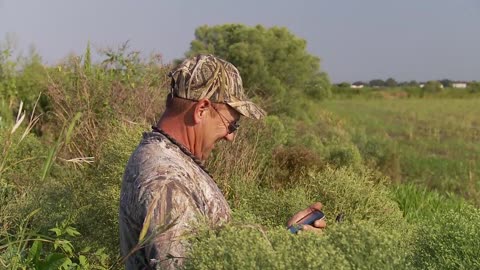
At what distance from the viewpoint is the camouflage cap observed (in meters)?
2.96

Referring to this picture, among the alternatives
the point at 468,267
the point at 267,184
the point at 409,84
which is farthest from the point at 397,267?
the point at 409,84

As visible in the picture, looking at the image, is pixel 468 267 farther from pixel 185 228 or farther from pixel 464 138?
pixel 464 138

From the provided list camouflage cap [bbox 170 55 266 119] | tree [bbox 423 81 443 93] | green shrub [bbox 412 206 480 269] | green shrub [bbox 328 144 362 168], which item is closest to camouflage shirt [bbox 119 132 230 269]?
camouflage cap [bbox 170 55 266 119]

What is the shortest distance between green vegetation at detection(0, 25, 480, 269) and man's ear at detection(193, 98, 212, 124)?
0.45 m

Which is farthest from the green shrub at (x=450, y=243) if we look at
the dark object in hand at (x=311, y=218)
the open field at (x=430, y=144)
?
the open field at (x=430, y=144)

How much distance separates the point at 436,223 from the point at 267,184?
5.56 meters

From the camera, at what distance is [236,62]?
61.7ft

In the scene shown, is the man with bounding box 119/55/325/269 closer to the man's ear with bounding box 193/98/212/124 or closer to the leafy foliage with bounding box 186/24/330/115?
the man's ear with bounding box 193/98/212/124

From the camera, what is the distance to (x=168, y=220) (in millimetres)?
2504

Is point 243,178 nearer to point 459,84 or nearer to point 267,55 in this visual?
point 267,55

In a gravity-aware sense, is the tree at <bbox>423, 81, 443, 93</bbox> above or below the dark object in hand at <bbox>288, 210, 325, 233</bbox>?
below

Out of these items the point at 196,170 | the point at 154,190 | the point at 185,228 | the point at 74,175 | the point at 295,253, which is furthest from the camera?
the point at 74,175

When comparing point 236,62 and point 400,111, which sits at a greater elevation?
point 236,62

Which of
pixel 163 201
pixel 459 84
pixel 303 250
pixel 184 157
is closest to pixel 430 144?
pixel 184 157
